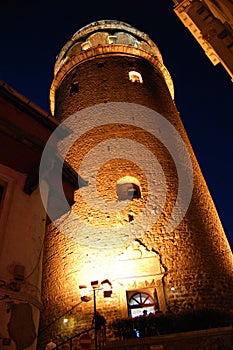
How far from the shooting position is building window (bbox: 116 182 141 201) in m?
10.7

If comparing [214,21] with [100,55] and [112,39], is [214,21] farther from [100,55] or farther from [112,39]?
[112,39]

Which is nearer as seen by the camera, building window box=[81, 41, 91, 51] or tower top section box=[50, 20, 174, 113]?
tower top section box=[50, 20, 174, 113]

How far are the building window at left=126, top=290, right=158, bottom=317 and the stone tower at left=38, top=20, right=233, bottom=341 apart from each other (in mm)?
28

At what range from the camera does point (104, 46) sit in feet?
51.7

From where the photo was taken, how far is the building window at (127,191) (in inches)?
420

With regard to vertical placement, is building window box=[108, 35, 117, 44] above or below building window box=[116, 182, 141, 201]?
above

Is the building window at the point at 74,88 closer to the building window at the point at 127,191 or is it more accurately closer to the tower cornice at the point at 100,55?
the tower cornice at the point at 100,55

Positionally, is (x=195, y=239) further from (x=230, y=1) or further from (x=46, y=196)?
(x=230, y=1)

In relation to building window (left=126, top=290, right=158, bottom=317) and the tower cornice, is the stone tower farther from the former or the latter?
the tower cornice

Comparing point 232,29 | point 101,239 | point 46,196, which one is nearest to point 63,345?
point 101,239

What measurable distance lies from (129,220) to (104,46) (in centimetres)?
1006

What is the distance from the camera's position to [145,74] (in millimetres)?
15453

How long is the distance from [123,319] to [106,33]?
15089 mm

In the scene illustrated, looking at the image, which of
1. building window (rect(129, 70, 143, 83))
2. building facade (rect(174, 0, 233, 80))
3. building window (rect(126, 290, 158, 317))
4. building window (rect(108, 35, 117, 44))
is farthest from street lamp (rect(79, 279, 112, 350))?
building window (rect(108, 35, 117, 44))
